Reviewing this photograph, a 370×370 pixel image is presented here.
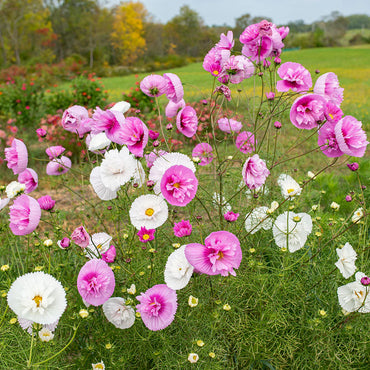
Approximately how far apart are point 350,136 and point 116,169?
782 mm

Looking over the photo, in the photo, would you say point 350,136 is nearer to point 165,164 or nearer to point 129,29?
point 165,164

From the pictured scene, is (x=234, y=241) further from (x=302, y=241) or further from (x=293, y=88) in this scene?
(x=293, y=88)

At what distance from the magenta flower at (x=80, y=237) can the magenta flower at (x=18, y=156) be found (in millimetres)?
328

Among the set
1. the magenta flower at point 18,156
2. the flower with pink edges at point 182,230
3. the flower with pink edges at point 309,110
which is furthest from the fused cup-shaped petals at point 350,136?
the magenta flower at point 18,156

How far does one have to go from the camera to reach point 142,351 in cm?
134

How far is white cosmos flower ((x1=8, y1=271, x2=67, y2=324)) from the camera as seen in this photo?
92 centimetres

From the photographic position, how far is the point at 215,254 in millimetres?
1016

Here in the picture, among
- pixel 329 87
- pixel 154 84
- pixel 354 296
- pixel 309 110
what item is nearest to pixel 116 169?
pixel 154 84

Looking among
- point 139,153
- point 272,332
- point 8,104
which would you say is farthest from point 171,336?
point 8,104

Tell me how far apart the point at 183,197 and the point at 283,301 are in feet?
2.32

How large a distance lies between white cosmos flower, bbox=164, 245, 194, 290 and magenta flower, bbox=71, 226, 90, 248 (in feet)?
1.17

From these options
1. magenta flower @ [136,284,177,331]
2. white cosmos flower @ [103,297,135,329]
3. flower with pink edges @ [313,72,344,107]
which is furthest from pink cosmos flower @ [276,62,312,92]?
white cosmos flower @ [103,297,135,329]

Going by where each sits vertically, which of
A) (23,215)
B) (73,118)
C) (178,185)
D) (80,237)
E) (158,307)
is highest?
(73,118)

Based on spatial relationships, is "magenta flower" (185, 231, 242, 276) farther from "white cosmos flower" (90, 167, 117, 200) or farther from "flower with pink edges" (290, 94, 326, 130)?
"flower with pink edges" (290, 94, 326, 130)
